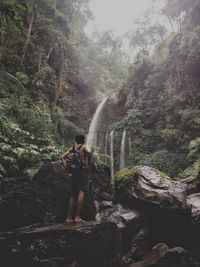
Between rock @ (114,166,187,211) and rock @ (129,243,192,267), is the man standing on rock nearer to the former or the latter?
rock @ (129,243,192,267)

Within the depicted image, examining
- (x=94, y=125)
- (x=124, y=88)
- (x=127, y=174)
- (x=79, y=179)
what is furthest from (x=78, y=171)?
(x=124, y=88)

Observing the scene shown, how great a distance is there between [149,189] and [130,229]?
1.45 metres

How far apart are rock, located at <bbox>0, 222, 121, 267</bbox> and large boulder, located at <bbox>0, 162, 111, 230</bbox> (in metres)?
0.54

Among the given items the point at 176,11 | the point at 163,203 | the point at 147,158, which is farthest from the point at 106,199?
the point at 176,11

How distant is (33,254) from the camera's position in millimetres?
5090

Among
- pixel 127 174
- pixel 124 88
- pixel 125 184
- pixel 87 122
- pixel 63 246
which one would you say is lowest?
pixel 63 246

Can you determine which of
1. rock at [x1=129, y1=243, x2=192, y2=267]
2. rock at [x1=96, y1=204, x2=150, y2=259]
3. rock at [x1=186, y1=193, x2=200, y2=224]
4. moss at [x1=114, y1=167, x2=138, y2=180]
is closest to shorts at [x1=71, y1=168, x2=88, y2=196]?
rock at [x1=129, y1=243, x2=192, y2=267]

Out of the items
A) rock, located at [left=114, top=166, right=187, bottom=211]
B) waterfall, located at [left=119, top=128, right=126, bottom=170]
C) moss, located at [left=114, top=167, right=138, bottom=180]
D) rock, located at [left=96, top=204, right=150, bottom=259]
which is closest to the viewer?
rock, located at [left=96, top=204, right=150, bottom=259]

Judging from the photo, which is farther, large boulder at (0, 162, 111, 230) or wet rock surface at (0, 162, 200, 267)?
large boulder at (0, 162, 111, 230)

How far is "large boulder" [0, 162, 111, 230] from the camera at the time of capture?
5.86 metres

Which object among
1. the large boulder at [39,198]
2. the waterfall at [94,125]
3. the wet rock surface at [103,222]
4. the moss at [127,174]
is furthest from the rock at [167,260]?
the waterfall at [94,125]

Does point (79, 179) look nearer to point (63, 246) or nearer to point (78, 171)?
point (78, 171)

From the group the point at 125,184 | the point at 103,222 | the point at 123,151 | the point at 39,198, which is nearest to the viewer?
the point at 103,222

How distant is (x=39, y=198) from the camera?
6246 mm
